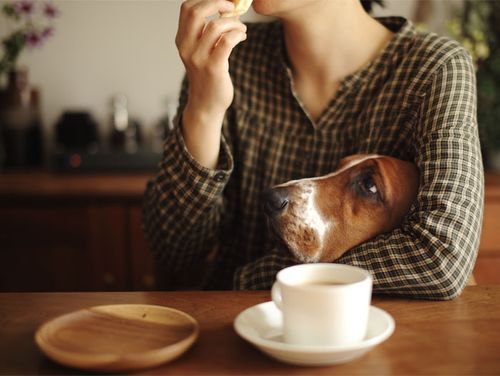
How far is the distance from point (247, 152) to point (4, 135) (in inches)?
59.6

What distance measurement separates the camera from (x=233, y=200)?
159 cm

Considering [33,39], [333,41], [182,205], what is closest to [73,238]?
[33,39]

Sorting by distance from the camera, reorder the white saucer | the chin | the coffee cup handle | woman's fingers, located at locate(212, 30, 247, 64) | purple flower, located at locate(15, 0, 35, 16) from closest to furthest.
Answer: the white saucer < the coffee cup handle < woman's fingers, located at locate(212, 30, 247, 64) < the chin < purple flower, located at locate(15, 0, 35, 16)

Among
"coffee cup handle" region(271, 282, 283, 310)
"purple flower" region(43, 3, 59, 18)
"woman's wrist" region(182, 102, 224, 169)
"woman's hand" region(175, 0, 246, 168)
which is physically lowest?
"coffee cup handle" region(271, 282, 283, 310)

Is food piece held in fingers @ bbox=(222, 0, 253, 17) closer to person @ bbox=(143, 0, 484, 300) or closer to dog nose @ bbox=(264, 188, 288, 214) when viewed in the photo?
person @ bbox=(143, 0, 484, 300)

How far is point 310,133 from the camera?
1.51 m

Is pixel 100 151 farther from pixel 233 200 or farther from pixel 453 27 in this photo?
pixel 453 27

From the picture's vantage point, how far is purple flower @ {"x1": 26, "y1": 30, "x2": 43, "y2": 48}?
256cm

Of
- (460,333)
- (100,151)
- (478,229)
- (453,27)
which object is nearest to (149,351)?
(460,333)

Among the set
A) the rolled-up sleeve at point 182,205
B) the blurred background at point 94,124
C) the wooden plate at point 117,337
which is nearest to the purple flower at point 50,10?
the blurred background at point 94,124

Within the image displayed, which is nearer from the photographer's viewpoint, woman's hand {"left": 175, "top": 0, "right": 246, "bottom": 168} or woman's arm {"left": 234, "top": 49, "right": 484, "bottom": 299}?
woman's arm {"left": 234, "top": 49, "right": 484, "bottom": 299}

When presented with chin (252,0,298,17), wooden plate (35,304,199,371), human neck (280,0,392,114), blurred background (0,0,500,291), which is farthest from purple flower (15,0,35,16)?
wooden plate (35,304,199,371)

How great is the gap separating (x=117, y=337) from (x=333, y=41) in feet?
2.86

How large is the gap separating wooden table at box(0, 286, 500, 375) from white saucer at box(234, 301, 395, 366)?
0.02 meters
